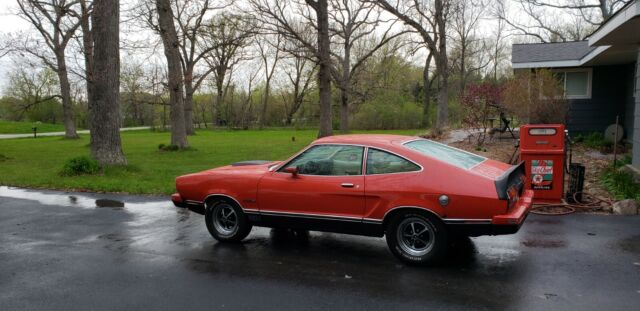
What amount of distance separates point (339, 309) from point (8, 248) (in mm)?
4818

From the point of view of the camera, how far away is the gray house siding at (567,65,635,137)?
16875mm

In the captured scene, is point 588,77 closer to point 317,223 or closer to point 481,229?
point 481,229

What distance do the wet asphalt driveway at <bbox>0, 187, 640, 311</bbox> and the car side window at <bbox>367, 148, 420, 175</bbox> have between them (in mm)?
1037

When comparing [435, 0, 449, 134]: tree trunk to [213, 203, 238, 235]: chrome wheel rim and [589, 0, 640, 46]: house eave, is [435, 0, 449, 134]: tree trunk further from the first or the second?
[213, 203, 238, 235]: chrome wheel rim

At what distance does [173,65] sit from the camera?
2027 cm

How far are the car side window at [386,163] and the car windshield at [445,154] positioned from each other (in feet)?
0.88

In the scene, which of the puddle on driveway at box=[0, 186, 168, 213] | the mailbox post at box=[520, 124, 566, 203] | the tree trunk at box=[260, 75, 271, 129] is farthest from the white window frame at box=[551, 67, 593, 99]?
the tree trunk at box=[260, 75, 271, 129]

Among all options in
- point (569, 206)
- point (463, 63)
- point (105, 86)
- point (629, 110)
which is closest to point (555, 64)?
point (629, 110)

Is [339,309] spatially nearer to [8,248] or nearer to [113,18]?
[8,248]

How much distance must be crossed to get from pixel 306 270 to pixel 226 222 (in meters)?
1.67

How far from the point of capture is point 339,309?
4141 millimetres

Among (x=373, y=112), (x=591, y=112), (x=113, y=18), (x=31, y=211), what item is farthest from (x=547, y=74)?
(x=373, y=112)

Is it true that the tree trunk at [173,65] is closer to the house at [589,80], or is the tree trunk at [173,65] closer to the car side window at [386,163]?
the house at [589,80]

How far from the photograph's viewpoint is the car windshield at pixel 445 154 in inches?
215
